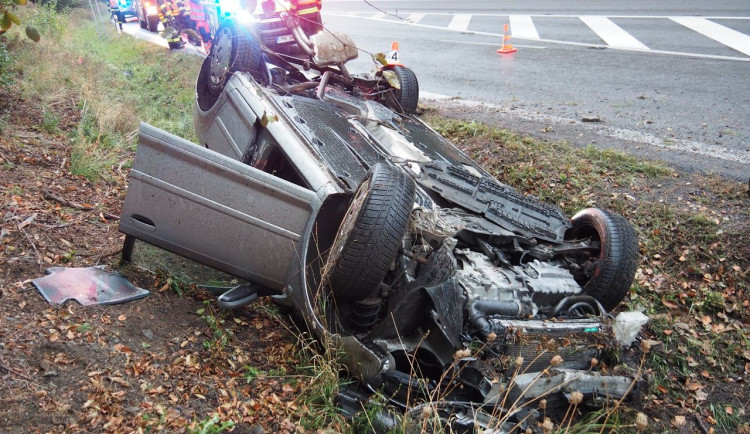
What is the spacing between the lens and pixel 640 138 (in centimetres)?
653

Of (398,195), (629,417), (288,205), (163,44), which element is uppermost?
(398,195)

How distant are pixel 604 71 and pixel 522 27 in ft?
14.8

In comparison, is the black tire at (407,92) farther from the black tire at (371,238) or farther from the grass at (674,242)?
the black tire at (371,238)

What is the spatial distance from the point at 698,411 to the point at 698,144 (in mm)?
3417

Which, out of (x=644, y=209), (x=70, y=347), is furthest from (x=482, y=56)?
(x=70, y=347)

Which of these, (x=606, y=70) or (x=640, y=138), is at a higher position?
(x=606, y=70)

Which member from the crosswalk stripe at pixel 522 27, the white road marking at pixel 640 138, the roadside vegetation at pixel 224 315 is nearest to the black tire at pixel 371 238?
the roadside vegetation at pixel 224 315

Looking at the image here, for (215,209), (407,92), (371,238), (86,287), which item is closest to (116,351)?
(86,287)

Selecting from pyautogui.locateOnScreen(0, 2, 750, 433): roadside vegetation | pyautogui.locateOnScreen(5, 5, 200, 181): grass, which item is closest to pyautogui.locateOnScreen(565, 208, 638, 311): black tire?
pyautogui.locateOnScreen(0, 2, 750, 433): roadside vegetation

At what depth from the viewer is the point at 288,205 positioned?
3.40 m

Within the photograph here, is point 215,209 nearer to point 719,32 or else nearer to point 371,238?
point 371,238

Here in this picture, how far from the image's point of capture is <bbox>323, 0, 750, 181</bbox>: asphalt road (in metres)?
6.58

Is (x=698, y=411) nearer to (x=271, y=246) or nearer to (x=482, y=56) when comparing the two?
(x=271, y=246)

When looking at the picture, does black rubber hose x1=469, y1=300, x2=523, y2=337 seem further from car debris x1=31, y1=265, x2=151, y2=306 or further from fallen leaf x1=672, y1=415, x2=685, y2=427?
car debris x1=31, y1=265, x2=151, y2=306
